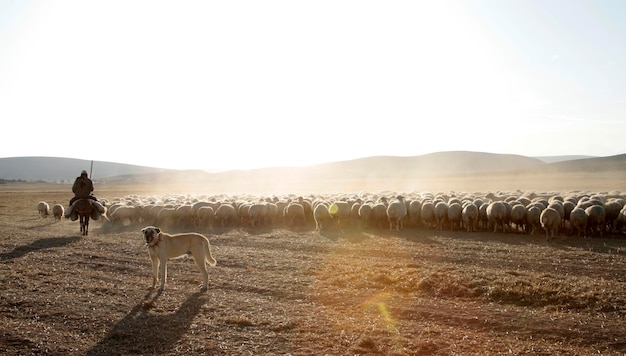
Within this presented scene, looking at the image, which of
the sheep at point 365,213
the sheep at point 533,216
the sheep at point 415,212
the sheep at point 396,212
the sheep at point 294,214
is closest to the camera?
the sheep at point 533,216

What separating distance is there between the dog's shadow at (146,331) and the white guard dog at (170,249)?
40.2 inches

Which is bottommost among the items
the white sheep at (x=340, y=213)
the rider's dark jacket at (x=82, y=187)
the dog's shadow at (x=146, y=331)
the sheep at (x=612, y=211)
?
the dog's shadow at (x=146, y=331)

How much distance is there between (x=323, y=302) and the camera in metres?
8.38

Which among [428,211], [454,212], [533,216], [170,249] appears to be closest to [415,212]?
[428,211]

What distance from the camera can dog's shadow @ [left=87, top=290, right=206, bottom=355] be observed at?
6281mm

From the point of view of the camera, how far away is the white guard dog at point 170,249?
9.16m

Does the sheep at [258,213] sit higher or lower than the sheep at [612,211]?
lower

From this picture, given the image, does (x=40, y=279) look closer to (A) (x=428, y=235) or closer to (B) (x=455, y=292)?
(B) (x=455, y=292)

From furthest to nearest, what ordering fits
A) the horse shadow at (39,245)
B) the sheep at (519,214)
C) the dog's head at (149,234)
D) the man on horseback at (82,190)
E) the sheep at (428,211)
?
the sheep at (428,211), the sheep at (519,214), the man on horseback at (82,190), the horse shadow at (39,245), the dog's head at (149,234)

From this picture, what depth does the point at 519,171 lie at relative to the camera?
82000mm

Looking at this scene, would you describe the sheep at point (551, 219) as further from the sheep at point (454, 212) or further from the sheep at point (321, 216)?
the sheep at point (321, 216)

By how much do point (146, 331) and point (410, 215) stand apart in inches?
606

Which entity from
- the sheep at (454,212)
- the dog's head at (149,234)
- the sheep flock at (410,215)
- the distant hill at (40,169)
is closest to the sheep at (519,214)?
the sheep flock at (410,215)

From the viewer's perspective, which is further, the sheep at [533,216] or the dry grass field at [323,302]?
the sheep at [533,216]
